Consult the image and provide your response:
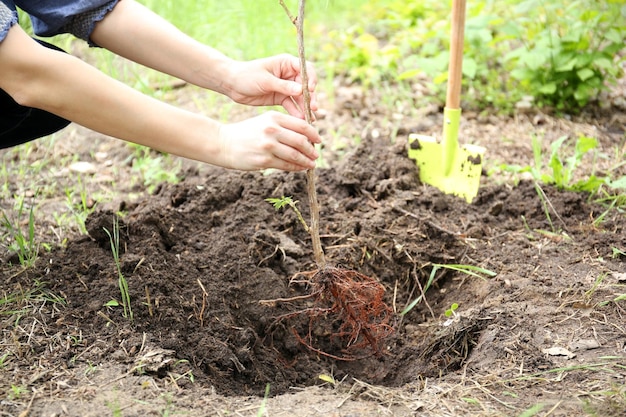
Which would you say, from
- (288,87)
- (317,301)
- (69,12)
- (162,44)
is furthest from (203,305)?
(69,12)

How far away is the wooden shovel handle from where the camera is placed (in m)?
2.71

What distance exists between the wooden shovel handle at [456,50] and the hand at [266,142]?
3.81ft

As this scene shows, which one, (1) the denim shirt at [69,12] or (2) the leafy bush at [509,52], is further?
(2) the leafy bush at [509,52]

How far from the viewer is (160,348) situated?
1920 mm

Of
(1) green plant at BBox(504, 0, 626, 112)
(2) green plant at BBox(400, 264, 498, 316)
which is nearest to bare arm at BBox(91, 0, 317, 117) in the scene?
(2) green plant at BBox(400, 264, 498, 316)

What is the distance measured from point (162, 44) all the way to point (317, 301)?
0.99m

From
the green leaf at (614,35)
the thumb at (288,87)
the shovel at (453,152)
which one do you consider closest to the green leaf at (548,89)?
the green leaf at (614,35)

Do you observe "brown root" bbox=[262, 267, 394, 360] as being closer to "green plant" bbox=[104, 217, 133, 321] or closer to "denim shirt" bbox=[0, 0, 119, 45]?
"green plant" bbox=[104, 217, 133, 321]

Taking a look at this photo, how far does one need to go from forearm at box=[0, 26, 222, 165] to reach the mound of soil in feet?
1.72

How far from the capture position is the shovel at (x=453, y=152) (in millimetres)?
2766

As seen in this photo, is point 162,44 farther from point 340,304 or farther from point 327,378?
point 327,378

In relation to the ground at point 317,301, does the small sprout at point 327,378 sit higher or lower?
lower

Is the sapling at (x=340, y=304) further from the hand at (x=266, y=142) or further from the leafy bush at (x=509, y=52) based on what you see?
the leafy bush at (x=509, y=52)

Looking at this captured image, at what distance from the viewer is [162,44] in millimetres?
2303
